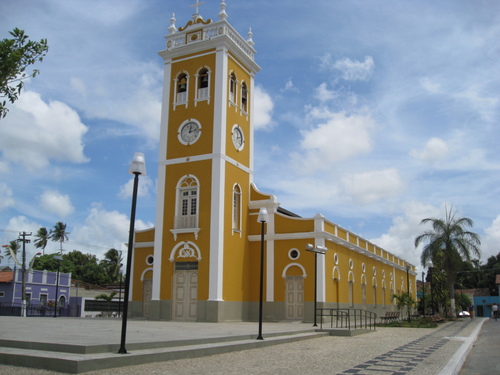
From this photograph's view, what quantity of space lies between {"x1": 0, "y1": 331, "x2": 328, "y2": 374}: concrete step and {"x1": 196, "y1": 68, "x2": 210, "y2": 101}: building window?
689 inches

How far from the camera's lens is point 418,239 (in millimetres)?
38125

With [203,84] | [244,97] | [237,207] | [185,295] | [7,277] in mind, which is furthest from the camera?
[7,277]

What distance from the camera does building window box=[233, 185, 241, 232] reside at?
2748 cm

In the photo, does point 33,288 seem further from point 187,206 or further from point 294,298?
point 294,298

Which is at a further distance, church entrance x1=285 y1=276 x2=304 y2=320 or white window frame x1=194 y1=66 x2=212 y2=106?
white window frame x1=194 y1=66 x2=212 y2=106

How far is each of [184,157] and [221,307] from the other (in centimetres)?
831

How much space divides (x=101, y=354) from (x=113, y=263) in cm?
7287

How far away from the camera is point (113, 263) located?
7912 cm

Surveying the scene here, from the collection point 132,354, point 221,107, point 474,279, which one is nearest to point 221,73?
point 221,107

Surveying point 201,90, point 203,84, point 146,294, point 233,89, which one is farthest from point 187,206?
point 233,89

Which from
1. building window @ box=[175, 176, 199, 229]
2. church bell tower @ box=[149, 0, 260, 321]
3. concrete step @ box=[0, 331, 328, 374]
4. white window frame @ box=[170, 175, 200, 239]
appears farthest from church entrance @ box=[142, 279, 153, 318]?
concrete step @ box=[0, 331, 328, 374]

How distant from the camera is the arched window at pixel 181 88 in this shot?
28.4 m

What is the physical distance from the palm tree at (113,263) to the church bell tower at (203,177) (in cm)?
5161

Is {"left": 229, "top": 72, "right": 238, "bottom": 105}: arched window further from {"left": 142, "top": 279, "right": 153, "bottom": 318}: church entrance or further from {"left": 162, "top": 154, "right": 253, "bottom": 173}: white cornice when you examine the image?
{"left": 142, "top": 279, "right": 153, "bottom": 318}: church entrance
